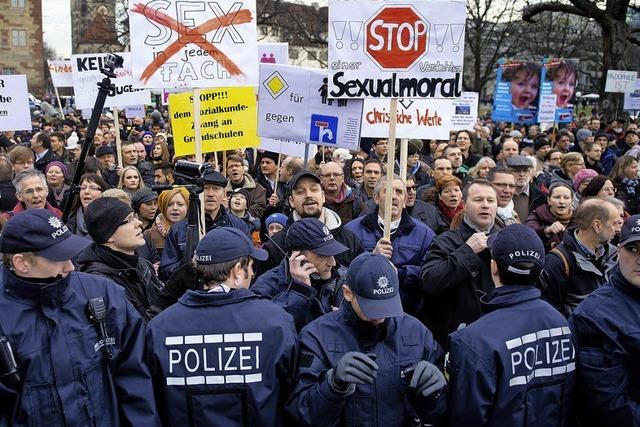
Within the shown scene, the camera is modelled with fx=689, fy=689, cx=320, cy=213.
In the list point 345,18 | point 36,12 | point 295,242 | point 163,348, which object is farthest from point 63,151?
point 36,12

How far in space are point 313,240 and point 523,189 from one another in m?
4.42

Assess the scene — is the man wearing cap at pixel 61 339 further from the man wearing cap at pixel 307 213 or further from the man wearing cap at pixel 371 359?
the man wearing cap at pixel 307 213

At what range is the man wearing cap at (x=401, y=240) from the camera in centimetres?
495

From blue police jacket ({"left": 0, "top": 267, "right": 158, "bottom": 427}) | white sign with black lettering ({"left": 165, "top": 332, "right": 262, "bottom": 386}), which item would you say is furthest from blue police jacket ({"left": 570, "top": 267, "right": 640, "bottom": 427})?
blue police jacket ({"left": 0, "top": 267, "right": 158, "bottom": 427})

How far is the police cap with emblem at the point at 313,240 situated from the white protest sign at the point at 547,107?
13.2 meters

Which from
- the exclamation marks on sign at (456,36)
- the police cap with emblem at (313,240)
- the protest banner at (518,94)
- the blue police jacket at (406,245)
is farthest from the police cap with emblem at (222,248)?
the protest banner at (518,94)

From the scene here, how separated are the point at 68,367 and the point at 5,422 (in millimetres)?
333

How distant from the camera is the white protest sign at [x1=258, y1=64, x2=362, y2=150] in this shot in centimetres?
691

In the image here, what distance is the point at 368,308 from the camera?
2936 mm

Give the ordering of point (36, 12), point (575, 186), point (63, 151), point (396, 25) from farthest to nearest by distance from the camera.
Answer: point (36, 12)
point (63, 151)
point (575, 186)
point (396, 25)

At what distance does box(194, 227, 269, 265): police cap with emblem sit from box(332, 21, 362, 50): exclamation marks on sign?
95.6 inches

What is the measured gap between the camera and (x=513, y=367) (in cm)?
292

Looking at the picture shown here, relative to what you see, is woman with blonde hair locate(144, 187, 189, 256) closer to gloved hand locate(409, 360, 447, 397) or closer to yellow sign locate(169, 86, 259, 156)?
yellow sign locate(169, 86, 259, 156)

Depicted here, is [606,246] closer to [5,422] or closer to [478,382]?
[478,382]
